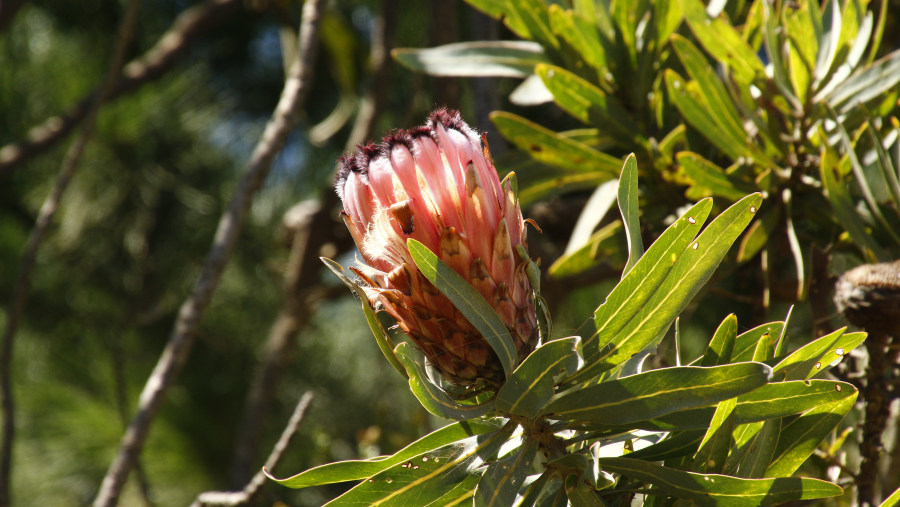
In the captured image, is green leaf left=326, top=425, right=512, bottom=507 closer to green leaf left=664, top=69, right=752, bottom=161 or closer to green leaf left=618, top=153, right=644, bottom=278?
green leaf left=618, top=153, right=644, bottom=278

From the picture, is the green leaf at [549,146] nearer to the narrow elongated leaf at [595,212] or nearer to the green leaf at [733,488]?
the narrow elongated leaf at [595,212]

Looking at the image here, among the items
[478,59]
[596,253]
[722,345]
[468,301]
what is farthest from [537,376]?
[478,59]

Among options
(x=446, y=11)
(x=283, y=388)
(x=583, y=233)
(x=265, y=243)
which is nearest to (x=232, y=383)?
(x=283, y=388)

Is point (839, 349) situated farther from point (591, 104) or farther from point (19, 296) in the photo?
point (19, 296)

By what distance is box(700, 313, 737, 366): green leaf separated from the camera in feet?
2.05

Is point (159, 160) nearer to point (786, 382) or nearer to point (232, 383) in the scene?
point (232, 383)

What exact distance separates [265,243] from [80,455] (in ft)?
3.50

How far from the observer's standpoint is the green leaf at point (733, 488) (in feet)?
1.90

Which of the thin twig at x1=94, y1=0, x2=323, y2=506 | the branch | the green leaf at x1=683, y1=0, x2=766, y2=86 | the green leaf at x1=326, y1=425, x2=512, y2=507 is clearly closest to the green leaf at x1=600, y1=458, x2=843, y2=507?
the green leaf at x1=326, y1=425, x2=512, y2=507

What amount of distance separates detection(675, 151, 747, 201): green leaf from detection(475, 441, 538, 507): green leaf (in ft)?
1.57

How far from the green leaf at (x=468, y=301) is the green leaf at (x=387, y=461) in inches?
4.2

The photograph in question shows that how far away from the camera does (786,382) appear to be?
59cm

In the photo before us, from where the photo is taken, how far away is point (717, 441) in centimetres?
60

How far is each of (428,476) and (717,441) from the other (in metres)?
0.23
